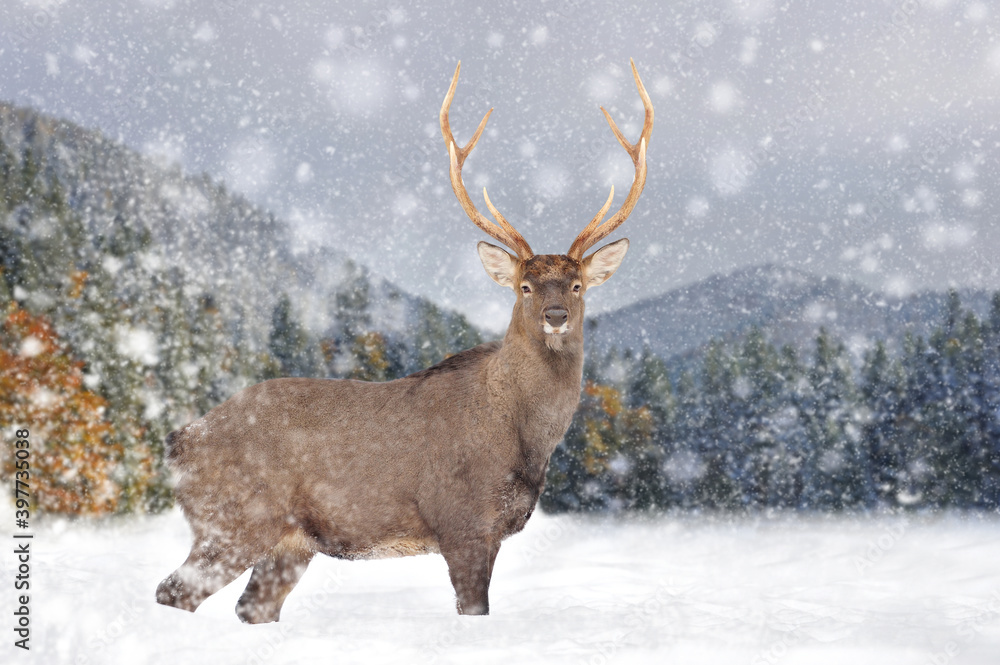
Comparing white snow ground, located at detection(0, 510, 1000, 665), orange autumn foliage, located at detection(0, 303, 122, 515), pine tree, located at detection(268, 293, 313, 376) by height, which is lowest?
white snow ground, located at detection(0, 510, 1000, 665)

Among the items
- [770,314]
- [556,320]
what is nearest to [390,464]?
[556,320]

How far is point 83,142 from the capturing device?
161625 mm

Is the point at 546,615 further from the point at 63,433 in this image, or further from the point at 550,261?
the point at 63,433

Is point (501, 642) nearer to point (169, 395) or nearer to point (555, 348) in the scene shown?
point (555, 348)

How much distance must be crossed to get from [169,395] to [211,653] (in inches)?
849

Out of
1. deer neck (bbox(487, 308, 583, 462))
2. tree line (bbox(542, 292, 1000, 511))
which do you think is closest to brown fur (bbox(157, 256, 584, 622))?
deer neck (bbox(487, 308, 583, 462))

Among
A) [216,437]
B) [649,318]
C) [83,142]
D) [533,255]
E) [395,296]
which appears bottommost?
[216,437]

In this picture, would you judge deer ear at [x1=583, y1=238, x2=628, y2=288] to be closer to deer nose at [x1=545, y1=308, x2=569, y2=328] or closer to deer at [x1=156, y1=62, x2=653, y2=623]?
deer at [x1=156, y1=62, x2=653, y2=623]

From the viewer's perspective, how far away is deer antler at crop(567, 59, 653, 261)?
8102mm

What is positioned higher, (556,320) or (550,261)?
(550,261)

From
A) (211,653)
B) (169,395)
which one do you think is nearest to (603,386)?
(169,395)

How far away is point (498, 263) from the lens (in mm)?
7914

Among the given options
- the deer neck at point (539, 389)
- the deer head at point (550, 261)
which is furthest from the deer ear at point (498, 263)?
the deer neck at point (539, 389)

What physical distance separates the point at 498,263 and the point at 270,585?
3.57 meters
